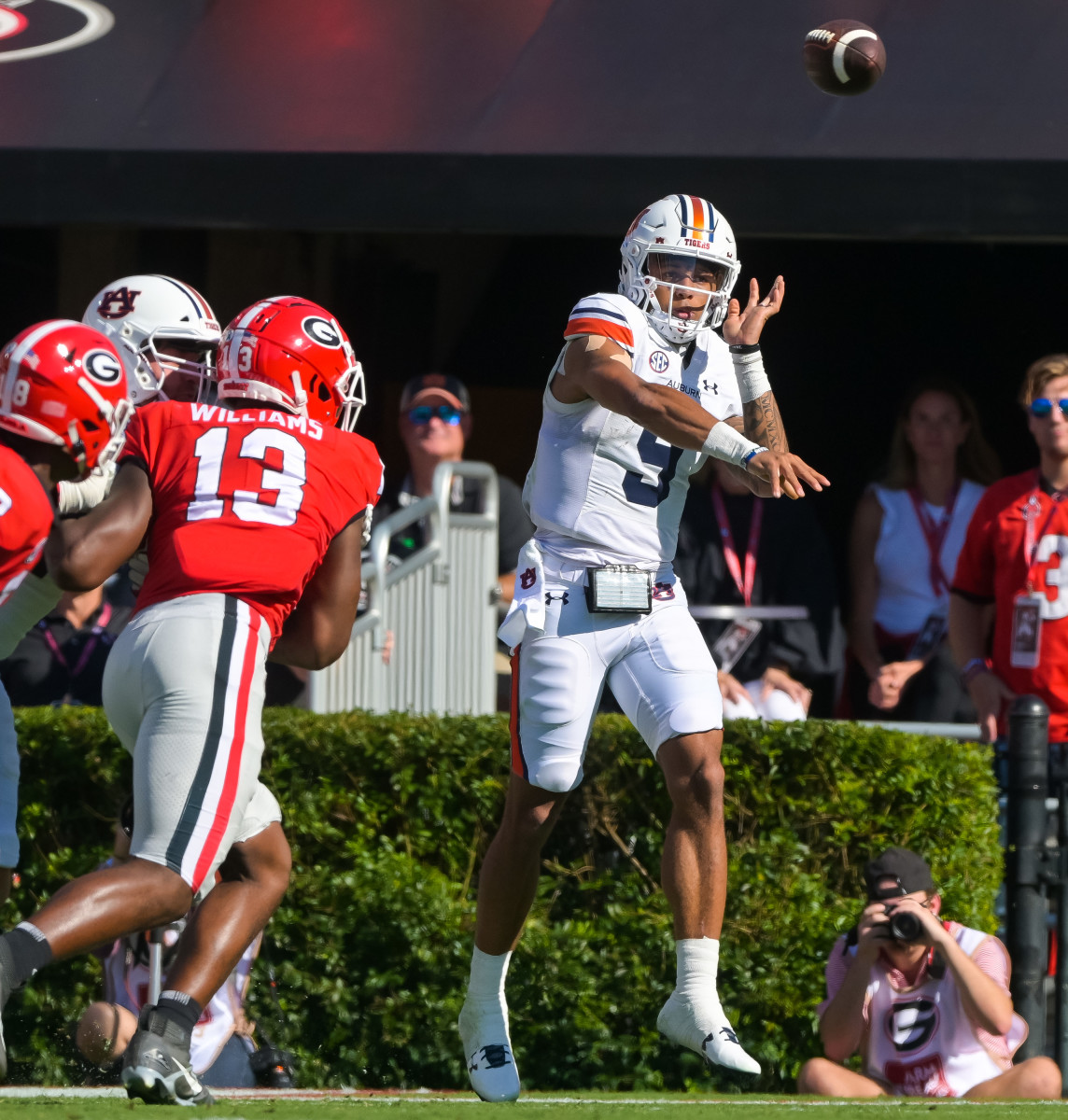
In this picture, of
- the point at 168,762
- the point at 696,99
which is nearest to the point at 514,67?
the point at 696,99

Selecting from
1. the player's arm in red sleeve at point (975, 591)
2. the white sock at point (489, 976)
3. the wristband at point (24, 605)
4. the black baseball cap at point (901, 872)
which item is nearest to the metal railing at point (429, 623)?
the player's arm in red sleeve at point (975, 591)

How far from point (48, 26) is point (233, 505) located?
19.7ft

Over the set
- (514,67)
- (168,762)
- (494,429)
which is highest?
(514,67)

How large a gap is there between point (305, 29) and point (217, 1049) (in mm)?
5360

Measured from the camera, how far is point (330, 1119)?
4.09 metres

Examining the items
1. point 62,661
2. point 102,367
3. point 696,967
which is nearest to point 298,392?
point 102,367

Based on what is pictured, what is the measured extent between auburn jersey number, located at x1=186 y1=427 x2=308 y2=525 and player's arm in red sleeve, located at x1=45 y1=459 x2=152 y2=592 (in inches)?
5.0

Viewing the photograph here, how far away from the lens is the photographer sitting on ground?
19.3 feet

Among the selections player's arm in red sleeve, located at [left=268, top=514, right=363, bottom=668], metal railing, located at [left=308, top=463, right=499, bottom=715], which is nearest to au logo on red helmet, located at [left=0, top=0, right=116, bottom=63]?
metal railing, located at [left=308, top=463, right=499, bottom=715]

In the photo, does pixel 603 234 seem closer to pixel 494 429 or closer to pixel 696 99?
pixel 696 99

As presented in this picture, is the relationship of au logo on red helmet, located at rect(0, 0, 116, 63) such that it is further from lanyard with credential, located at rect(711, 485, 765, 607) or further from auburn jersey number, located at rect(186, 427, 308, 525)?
auburn jersey number, located at rect(186, 427, 308, 525)

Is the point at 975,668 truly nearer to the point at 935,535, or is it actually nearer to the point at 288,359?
the point at 935,535

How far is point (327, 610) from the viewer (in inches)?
189

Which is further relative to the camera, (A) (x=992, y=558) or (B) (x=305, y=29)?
(B) (x=305, y=29)
